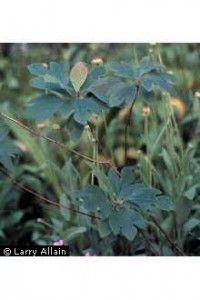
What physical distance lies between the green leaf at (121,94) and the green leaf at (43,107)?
10 centimetres

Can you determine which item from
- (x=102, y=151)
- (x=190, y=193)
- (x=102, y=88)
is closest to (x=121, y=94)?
(x=102, y=88)

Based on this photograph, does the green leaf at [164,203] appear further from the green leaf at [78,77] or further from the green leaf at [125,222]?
the green leaf at [78,77]

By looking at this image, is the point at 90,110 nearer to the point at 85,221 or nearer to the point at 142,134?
the point at 85,221

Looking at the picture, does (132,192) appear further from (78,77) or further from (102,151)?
(78,77)

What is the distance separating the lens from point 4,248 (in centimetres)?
137

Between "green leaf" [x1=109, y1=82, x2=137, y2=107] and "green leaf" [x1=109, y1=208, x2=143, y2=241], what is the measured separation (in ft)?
0.67

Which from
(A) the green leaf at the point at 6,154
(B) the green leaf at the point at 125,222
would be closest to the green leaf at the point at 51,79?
(A) the green leaf at the point at 6,154

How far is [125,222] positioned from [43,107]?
26 cm

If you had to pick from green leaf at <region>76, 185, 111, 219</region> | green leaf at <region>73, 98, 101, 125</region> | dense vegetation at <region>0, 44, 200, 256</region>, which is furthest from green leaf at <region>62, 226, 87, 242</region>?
green leaf at <region>73, 98, 101, 125</region>

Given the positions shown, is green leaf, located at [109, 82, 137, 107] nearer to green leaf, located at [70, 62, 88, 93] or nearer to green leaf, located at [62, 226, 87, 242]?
green leaf, located at [70, 62, 88, 93]

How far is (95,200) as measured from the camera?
1206 mm
